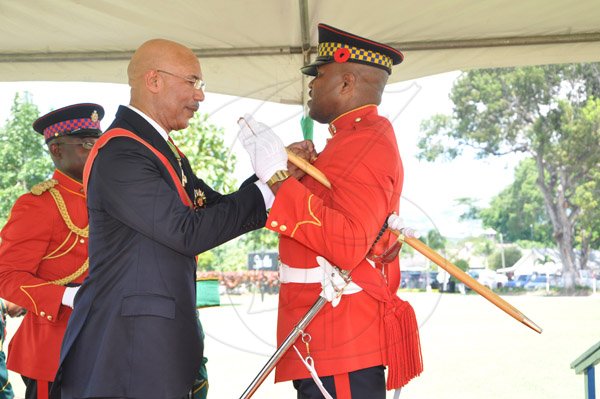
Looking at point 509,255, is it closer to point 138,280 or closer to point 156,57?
point 156,57

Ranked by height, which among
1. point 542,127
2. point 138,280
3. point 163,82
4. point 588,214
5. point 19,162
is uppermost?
point 542,127

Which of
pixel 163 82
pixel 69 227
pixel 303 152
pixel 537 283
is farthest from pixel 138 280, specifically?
pixel 537 283

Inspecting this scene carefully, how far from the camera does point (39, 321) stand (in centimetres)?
347

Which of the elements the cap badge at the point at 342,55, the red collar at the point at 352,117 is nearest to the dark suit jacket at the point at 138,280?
the red collar at the point at 352,117

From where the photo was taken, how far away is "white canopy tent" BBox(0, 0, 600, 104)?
4352mm

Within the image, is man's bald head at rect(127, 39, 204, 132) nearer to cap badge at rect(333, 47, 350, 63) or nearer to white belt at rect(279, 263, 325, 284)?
cap badge at rect(333, 47, 350, 63)

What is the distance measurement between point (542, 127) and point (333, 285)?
1432 inches

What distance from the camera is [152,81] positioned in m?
2.57

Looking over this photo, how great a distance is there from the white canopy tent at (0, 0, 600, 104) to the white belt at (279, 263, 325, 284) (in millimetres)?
2105

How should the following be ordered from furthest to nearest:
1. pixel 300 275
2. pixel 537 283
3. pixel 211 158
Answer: pixel 537 283
pixel 211 158
pixel 300 275

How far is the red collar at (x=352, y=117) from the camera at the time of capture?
9.34ft

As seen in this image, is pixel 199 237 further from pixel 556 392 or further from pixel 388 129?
pixel 556 392

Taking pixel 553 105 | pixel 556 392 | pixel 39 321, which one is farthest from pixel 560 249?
pixel 39 321

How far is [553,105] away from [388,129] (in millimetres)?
36918
